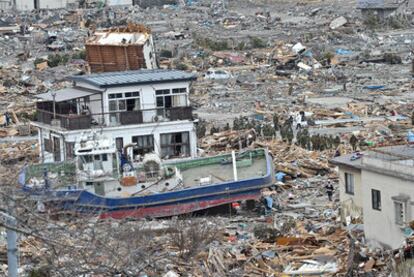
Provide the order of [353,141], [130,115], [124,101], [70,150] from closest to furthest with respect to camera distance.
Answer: [70,150]
[130,115]
[124,101]
[353,141]

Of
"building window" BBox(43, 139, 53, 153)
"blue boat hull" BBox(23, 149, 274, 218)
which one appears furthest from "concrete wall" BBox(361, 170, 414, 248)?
"building window" BBox(43, 139, 53, 153)

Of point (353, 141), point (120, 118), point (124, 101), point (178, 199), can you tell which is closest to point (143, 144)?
point (120, 118)

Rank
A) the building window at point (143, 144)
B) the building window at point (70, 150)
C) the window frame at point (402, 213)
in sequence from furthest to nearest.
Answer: the building window at point (143, 144) → the building window at point (70, 150) → the window frame at point (402, 213)

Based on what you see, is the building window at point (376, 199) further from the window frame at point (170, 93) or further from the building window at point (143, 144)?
the window frame at point (170, 93)

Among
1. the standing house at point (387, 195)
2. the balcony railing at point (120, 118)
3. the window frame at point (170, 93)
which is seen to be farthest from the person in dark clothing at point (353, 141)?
the standing house at point (387, 195)

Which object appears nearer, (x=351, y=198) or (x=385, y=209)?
(x=385, y=209)

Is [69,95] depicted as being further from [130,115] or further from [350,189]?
[350,189]
